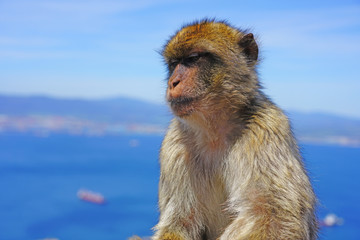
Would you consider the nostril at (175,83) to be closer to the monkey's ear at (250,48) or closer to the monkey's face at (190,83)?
the monkey's face at (190,83)

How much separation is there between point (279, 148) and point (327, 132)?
40.7 metres

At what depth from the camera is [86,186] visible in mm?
48594

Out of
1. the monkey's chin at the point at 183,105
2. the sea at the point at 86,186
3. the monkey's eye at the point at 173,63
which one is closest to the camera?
the monkey's chin at the point at 183,105

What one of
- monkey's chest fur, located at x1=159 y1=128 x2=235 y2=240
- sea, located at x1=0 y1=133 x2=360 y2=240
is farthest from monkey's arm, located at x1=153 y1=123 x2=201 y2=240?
sea, located at x1=0 y1=133 x2=360 y2=240

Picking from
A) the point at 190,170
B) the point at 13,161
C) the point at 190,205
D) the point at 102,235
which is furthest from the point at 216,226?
the point at 13,161

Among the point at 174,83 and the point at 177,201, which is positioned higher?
the point at 174,83

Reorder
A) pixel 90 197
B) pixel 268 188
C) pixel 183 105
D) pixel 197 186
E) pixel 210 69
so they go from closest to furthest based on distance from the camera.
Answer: pixel 268 188 → pixel 183 105 → pixel 210 69 → pixel 197 186 → pixel 90 197

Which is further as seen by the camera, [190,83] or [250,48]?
[250,48]

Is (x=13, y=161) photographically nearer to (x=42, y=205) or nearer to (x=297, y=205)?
(x=42, y=205)

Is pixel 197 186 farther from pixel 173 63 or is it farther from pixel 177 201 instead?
pixel 173 63

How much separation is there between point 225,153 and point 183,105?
451mm

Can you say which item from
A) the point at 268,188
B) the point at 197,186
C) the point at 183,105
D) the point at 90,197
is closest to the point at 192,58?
the point at 183,105

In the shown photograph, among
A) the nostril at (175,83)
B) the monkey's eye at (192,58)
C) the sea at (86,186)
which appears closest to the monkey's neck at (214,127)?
the nostril at (175,83)

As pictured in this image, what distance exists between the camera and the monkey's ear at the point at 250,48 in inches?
118
